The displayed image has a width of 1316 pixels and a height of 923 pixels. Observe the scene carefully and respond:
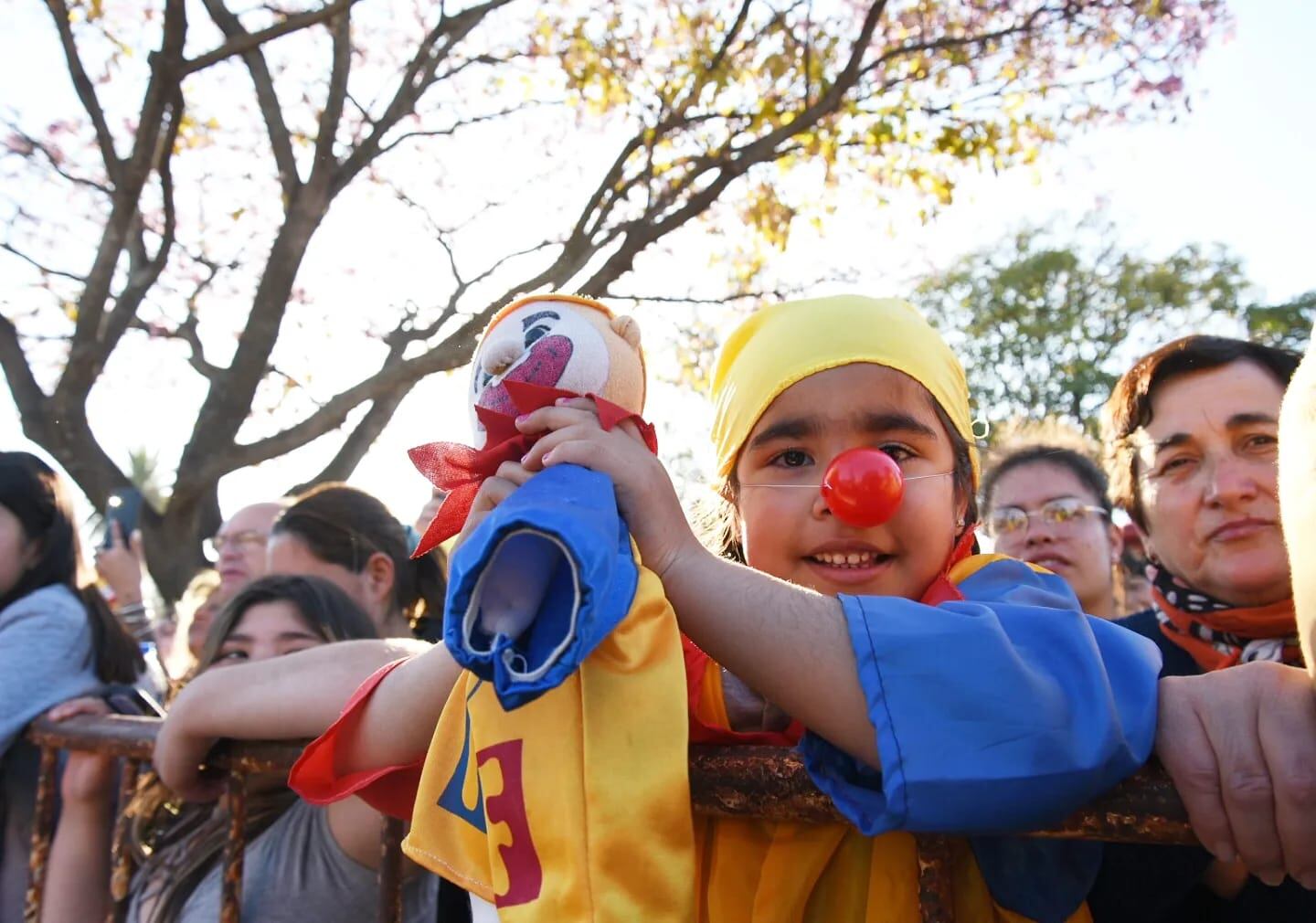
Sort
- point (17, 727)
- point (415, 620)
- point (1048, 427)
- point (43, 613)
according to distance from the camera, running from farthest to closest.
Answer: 1. point (1048, 427)
2. point (415, 620)
3. point (43, 613)
4. point (17, 727)

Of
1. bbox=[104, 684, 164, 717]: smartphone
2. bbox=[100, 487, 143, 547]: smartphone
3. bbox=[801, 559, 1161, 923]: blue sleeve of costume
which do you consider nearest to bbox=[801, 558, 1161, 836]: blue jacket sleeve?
bbox=[801, 559, 1161, 923]: blue sleeve of costume

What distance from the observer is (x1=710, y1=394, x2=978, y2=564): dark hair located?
1.79 meters

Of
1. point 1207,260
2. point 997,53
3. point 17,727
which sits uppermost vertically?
point 1207,260

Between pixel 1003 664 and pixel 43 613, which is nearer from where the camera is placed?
pixel 1003 664

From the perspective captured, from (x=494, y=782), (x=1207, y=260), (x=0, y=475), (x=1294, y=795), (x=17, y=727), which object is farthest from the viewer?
(x=1207, y=260)

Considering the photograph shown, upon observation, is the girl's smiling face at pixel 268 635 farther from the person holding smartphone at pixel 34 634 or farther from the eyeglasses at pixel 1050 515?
the eyeglasses at pixel 1050 515

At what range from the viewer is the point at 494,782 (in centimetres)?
119

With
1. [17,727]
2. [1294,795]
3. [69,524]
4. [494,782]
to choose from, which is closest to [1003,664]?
[1294,795]

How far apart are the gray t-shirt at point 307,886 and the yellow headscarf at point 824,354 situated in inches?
39.4

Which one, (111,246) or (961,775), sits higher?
(111,246)

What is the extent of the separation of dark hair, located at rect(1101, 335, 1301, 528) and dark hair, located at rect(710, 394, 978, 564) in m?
0.69

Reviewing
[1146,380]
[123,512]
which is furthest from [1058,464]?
[123,512]

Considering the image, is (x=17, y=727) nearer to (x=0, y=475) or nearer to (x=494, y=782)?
(x=0, y=475)

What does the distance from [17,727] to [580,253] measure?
477 cm
